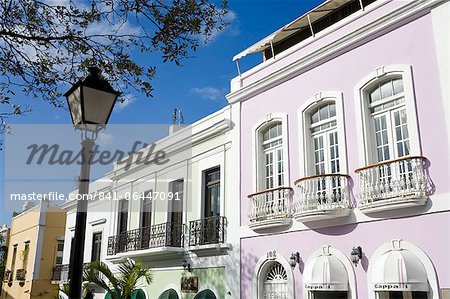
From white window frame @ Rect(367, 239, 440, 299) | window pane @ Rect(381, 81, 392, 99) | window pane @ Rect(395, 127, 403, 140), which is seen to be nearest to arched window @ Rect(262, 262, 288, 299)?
white window frame @ Rect(367, 239, 440, 299)

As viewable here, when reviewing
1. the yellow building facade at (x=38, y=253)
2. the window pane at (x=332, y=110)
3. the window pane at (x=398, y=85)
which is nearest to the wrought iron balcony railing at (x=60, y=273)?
the yellow building facade at (x=38, y=253)

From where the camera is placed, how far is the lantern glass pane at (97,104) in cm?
394

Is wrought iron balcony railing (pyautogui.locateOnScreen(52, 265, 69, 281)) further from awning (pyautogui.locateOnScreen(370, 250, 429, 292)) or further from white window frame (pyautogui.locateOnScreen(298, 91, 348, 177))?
awning (pyautogui.locateOnScreen(370, 250, 429, 292))

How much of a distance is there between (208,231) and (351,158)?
15.3 feet

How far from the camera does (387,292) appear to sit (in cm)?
808

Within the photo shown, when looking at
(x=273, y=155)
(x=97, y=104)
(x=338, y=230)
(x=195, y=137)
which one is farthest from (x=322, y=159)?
(x=97, y=104)

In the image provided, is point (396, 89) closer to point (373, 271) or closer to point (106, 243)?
point (373, 271)

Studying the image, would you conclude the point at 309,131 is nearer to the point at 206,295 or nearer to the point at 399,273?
the point at 399,273

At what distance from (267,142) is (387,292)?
182 inches

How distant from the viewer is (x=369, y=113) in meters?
9.21

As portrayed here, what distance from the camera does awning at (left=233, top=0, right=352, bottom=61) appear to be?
11008 millimetres

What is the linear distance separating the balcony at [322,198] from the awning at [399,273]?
124cm

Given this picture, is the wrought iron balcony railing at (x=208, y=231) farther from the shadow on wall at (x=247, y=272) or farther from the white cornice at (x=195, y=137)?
the white cornice at (x=195, y=137)

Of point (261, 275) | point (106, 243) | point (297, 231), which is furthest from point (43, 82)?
point (106, 243)
